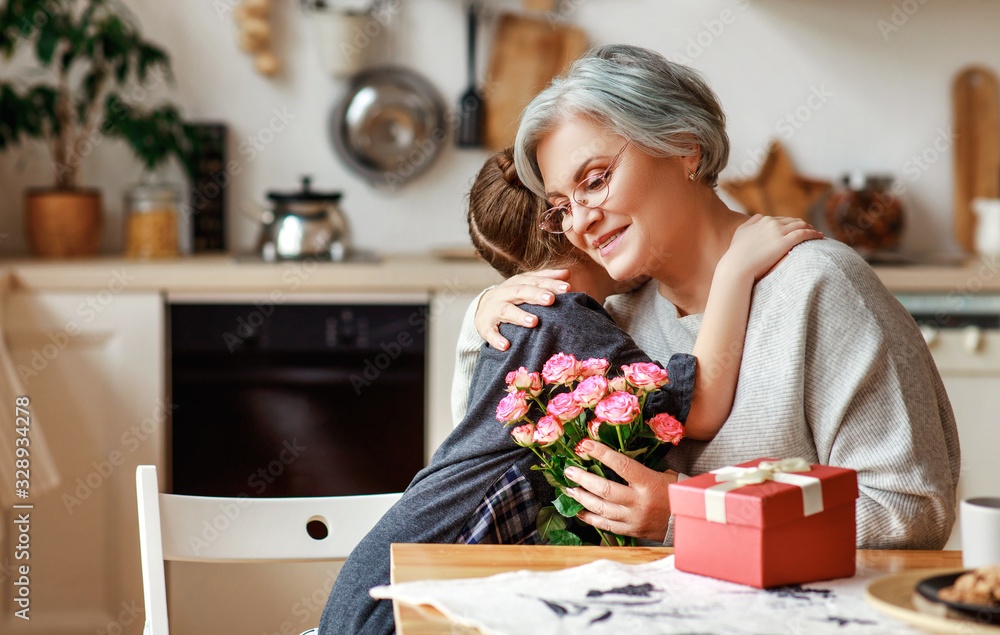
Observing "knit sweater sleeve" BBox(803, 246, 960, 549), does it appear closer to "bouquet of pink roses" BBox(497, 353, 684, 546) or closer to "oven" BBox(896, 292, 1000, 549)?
"bouquet of pink roses" BBox(497, 353, 684, 546)

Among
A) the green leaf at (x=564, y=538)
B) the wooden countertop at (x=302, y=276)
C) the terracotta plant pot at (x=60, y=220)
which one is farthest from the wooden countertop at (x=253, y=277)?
the green leaf at (x=564, y=538)

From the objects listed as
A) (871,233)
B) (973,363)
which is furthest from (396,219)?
(973,363)

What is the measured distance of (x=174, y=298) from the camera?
8.15ft

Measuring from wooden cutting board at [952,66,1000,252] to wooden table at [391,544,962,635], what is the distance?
7.65ft

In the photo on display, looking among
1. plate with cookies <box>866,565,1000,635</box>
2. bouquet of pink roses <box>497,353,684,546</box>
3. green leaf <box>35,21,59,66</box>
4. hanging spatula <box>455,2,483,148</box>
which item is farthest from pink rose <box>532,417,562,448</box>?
hanging spatula <box>455,2,483,148</box>

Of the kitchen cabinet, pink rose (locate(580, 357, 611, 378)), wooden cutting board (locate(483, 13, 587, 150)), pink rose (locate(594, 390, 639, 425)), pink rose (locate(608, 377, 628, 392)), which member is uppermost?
wooden cutting board (locate(483, 13, 587, 150))

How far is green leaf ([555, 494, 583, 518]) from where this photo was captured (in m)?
1.09

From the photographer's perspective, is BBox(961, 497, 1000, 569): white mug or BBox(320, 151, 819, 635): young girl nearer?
BBox(961, 497, 1000, 569): white mug

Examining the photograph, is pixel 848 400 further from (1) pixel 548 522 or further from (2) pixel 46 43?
(2) pixel 46 43

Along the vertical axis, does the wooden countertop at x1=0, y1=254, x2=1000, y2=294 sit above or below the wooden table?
above

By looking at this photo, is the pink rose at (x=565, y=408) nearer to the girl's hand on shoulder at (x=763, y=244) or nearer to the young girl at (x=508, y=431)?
the young girl at (x=508, y=431)

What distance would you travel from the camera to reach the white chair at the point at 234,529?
47.9 inches

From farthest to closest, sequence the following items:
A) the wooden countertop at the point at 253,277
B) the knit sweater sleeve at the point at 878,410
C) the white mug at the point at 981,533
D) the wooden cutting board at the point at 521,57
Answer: the wooden cutting board at the point at 521,57 → the wooden countertop at the point at 253,277 → the knit sweater sleeve at the point at 878,410 → the white mug at the point at 981,533

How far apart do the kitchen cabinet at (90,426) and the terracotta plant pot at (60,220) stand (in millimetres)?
A: 341
